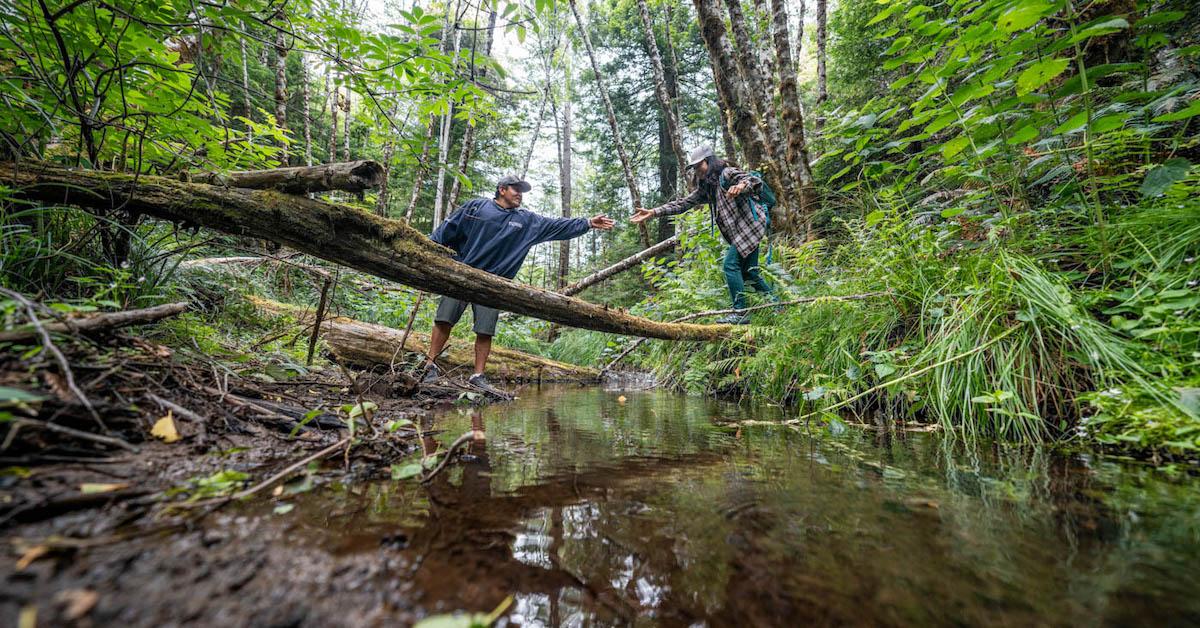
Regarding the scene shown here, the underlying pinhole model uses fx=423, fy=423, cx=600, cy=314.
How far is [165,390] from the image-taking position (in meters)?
1.32

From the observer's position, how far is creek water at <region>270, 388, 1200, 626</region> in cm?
72

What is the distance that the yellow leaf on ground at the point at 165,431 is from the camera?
3.76 feet

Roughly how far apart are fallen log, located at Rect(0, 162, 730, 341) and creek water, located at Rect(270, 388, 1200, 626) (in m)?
1.19

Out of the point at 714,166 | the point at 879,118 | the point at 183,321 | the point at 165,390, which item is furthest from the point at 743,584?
the point at 714,166

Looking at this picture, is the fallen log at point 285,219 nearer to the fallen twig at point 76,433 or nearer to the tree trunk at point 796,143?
the fallen twig at point 76,433

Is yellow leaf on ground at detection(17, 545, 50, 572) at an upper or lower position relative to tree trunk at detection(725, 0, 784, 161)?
lower

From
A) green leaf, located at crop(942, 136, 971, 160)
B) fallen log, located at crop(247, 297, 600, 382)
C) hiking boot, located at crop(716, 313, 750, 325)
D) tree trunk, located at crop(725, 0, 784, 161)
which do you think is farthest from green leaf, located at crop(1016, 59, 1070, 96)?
fallen log, located at crop(247, 297, 600, 382)

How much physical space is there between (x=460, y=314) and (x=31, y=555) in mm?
3690

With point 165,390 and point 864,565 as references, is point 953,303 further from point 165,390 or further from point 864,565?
point 165,390

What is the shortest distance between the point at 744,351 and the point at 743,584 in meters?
3.72

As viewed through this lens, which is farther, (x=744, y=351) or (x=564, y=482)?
(x=744, y=351)

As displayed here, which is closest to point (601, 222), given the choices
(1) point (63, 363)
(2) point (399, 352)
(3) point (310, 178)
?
(2) point (399, 352)

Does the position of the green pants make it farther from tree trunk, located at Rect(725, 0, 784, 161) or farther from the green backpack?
tree trunk, located at Rect(725, 0, 784, 161)

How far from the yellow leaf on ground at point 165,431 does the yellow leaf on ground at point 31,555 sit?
585 millimetres
